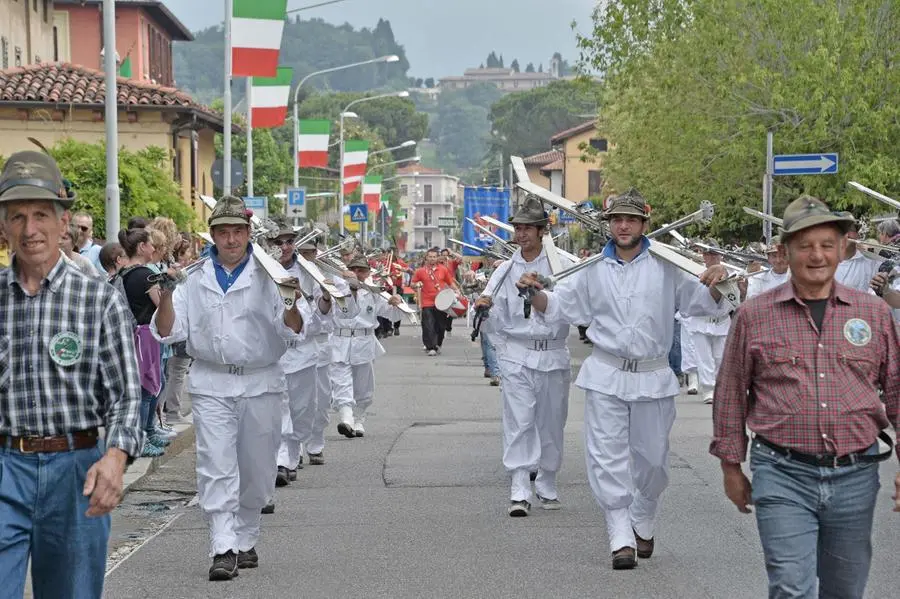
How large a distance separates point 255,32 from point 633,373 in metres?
16.9

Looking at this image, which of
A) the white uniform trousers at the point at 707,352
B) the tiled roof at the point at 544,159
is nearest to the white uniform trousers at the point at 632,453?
the white uniform trousers at the point at 707,352

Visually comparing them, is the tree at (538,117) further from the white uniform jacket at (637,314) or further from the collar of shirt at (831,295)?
the collar of shirt at (831,295)

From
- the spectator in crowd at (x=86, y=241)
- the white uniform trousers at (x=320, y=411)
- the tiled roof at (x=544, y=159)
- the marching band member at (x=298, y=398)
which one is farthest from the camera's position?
the tiled roof at (x=544, y=159)

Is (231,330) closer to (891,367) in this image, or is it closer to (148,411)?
(891,367)

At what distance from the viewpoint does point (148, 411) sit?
13.6 meters

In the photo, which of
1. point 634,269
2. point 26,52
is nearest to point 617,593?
point 634,269

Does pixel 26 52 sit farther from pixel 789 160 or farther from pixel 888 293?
pixel 888 293

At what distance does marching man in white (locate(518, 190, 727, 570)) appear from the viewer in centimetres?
910

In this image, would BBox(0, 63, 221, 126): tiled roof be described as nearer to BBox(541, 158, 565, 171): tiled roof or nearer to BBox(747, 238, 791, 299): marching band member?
BBox(747, 238, 791, 299): marching band member

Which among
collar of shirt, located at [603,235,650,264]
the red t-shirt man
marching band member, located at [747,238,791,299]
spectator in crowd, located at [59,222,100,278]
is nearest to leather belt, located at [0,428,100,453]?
collar of shirt, located at [603,235,650,264]

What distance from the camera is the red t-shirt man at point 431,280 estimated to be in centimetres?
3120

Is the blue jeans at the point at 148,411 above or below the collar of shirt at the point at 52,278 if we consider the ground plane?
below

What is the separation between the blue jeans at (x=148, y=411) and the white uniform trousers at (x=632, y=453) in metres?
5.22

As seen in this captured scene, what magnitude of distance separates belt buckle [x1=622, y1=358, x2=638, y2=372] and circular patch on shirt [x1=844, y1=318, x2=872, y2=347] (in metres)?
3.39
